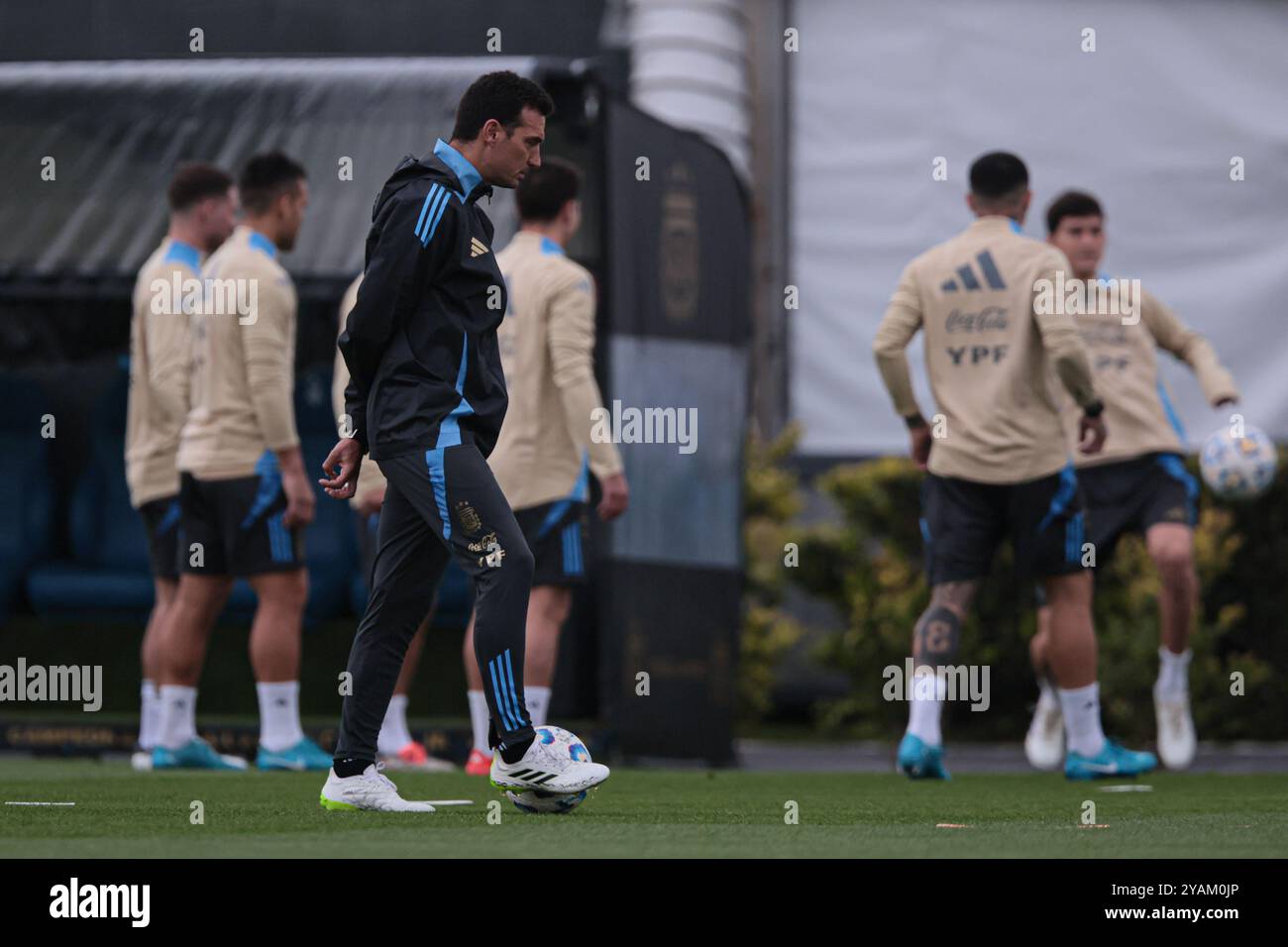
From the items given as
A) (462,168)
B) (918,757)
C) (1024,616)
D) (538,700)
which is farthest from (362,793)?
(1024,616)

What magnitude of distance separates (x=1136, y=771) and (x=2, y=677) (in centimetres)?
611

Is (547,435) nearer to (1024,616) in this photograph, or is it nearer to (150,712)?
(150,712)

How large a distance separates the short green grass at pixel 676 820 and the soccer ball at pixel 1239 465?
149cm

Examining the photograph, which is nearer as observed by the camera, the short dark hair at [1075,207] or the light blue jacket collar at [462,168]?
the light blue jacket collar at [462,168]

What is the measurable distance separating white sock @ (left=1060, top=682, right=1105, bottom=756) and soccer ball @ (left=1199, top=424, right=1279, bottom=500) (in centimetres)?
162

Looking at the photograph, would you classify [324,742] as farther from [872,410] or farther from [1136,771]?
[872,410]

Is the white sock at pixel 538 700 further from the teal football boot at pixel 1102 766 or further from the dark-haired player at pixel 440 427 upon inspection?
the dark-haired player at pixel 440 427

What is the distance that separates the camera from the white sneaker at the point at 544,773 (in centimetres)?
493

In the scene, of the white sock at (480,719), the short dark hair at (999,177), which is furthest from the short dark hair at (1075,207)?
the white sock at (480,719)

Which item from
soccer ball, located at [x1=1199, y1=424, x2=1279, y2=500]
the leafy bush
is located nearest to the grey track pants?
soccer ball, located at [x1=1199, y1=424, x2=1279, y2=500]

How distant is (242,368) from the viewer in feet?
25.3

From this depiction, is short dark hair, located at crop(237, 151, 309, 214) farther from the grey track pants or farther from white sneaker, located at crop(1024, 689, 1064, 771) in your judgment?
white sneaker, located at crop(1024, 689, 1064, 771)

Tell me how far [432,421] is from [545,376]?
2.57m

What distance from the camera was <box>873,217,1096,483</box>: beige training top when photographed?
7.07 meters
